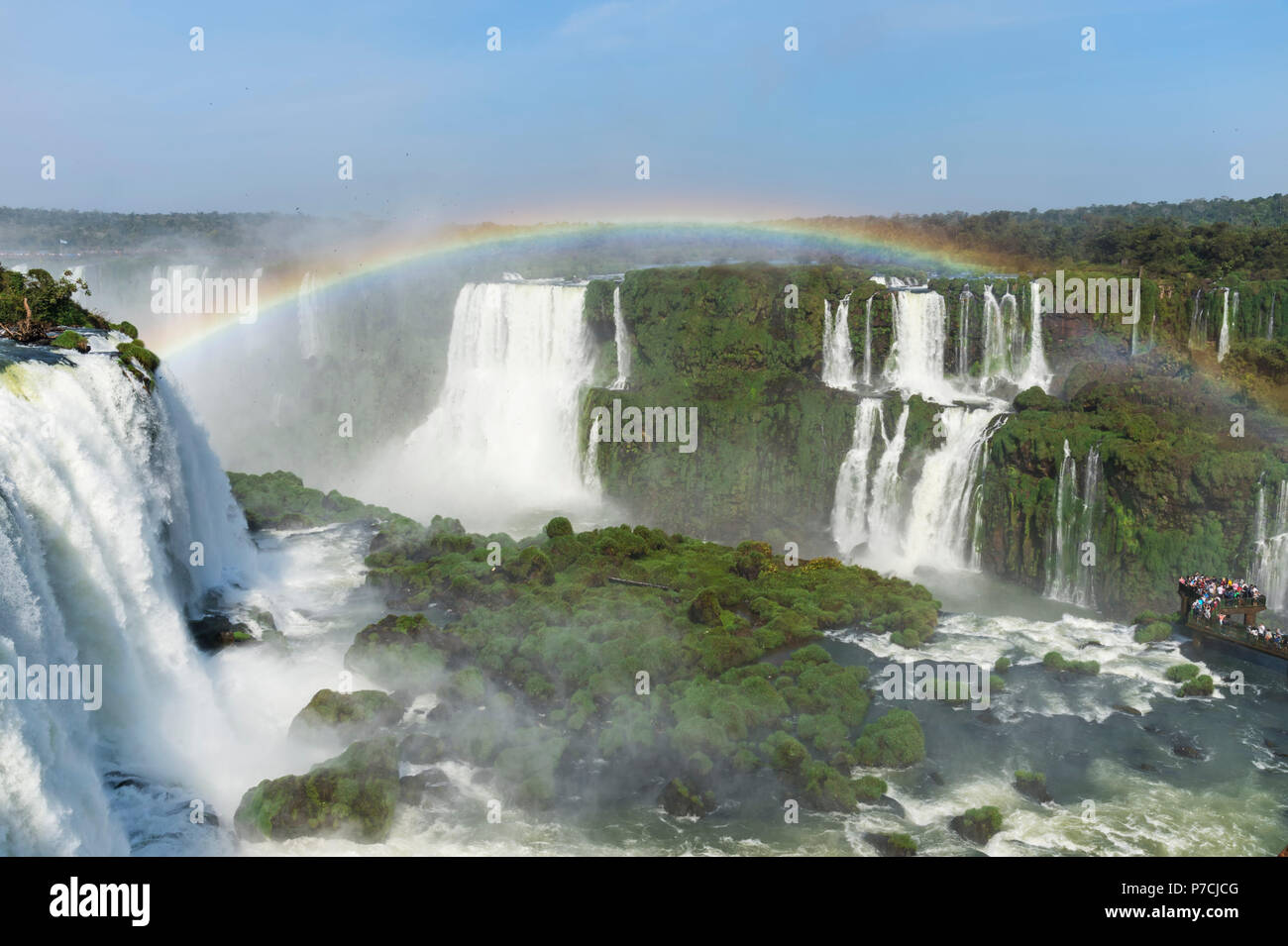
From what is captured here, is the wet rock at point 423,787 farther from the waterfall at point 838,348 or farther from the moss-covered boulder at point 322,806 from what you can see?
the waterfall at point 838,348

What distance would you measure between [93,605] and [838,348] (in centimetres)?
2901

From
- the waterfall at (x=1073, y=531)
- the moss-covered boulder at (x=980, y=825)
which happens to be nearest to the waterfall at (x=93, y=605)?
the moss-covered boulder at (x=980, y=825)

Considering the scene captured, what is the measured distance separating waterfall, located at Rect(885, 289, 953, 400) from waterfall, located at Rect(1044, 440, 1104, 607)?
350 inches

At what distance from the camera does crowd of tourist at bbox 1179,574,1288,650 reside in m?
23.7

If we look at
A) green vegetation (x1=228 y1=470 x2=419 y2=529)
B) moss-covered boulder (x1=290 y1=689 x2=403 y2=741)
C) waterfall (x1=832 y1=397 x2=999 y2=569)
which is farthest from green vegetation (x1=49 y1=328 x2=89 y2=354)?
waterfall (x1=832 y1=397 x2=999 y2=569)

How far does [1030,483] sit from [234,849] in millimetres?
23927

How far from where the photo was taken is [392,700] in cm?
2019

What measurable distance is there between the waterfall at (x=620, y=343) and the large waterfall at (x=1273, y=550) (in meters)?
23.3

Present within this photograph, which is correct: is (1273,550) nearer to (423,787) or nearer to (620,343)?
(423,787)

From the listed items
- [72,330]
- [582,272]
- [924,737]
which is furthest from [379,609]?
[582,272]

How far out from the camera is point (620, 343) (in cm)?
4278

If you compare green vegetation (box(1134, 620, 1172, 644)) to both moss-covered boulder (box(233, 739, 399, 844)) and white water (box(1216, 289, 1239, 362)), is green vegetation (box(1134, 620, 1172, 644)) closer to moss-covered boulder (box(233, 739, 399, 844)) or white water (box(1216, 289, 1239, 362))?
white water (box(1216, 289, 1239, 362))

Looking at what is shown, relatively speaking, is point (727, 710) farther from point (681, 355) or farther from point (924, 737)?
point (681, 355)

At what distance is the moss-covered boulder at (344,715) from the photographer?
18797 millimetres
